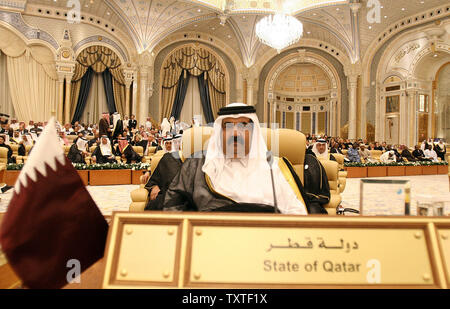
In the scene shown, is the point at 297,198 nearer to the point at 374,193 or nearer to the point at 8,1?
the point at 374,193

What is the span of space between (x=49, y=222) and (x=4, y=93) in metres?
14.8

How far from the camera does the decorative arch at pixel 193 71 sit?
14.6 meters

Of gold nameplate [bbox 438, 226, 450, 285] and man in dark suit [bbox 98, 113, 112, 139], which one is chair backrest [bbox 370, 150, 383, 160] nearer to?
man in dark suit [bbox 98, 113, 112, 139]

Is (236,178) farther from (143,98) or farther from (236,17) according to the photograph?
(236,17)

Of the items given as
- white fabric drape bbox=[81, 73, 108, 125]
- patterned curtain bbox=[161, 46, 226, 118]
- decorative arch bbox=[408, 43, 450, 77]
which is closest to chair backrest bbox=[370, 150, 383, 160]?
decorative arch bbox=[408, 43, 450, 77]

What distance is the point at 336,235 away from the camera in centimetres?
79

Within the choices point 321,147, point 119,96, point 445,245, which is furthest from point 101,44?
point 445,245

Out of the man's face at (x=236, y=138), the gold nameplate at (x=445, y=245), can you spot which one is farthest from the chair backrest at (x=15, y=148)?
the gold nameplate at (x=445, y=245)

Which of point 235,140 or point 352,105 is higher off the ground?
point 352,105

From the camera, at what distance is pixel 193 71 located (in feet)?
49.7

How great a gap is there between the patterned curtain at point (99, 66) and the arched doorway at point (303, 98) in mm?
8524

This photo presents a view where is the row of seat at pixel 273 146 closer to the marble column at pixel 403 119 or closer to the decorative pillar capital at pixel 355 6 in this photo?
the decorative pillar capital at pixel 355 6
